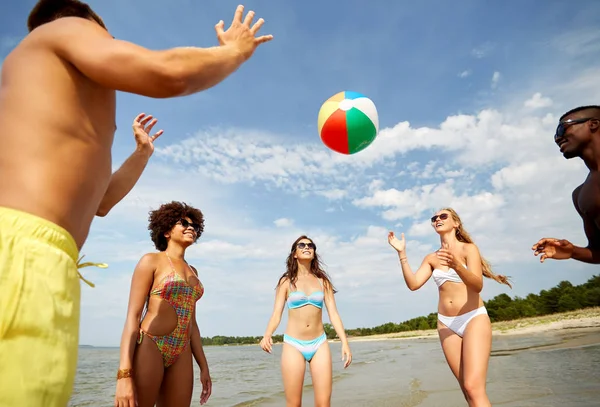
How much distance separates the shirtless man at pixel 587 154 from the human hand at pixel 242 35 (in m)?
2.78

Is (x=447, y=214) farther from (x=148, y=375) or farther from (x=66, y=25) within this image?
(x=66, y=25)

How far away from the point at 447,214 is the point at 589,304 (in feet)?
115

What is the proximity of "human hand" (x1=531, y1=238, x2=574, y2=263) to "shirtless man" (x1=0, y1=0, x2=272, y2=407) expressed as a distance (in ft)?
10.8

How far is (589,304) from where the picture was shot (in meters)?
33.5

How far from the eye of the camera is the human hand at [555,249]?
12.6 feet

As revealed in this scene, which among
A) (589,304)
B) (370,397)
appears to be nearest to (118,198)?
(370,397)

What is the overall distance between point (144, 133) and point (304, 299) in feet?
12.2

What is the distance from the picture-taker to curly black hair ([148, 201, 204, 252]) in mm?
4949

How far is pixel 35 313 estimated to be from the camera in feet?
4.36

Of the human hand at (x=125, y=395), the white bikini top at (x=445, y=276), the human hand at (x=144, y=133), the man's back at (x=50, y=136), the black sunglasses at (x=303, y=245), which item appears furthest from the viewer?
the black sunglasses at (x=303, y=245)

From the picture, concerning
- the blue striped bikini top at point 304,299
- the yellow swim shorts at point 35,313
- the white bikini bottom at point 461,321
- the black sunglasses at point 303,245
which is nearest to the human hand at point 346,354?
the blue striped bikini top at point 304,299

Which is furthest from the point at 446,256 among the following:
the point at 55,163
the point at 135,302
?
the point at 55,163

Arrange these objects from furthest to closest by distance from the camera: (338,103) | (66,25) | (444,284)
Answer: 1. (338,103)
2. (444,284)
3. (66,25)

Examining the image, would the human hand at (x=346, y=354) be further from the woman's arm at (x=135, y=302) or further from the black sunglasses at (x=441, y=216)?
the woman's arm at (x=135, y=302)
